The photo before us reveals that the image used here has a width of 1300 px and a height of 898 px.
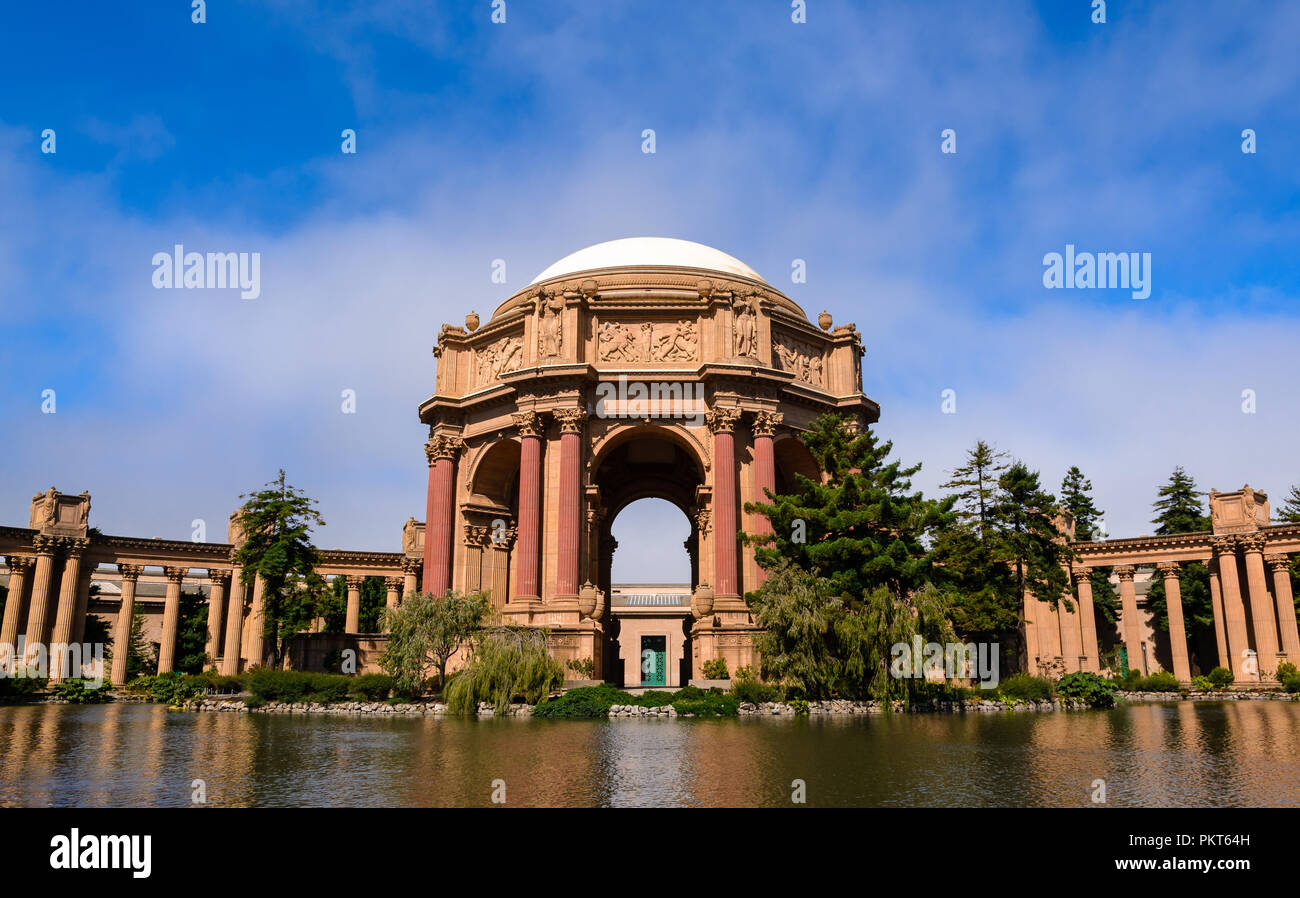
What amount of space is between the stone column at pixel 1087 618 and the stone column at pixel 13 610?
5480cm

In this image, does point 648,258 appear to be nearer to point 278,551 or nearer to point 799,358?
point 799,358

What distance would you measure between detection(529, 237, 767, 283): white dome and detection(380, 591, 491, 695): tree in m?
18.1

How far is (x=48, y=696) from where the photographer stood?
3928cm

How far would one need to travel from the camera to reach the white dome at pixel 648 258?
133 ft

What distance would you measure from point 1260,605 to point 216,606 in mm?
56664

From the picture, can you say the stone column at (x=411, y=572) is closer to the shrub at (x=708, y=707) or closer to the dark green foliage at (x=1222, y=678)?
the shrub at (x=708, y=707)

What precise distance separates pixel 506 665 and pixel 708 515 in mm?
14590

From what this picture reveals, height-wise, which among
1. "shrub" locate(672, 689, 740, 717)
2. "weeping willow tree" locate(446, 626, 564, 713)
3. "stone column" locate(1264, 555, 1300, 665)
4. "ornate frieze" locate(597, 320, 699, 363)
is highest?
"ornate frieze" locate(597, 320, 699, 363)

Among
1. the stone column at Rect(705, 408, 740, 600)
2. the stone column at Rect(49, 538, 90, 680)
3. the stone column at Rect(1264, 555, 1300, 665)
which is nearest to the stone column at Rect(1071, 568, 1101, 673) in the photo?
the stone column at Rect(1264, 555, 1300, 665)

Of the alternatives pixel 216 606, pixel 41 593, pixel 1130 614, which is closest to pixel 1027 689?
pixel 1130 614

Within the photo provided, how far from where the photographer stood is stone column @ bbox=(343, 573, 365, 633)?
5284cm

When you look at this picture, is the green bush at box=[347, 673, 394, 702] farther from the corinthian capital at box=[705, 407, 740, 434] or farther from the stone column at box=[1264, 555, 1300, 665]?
the stone column at box=[1264, 555, 1300, 665]
